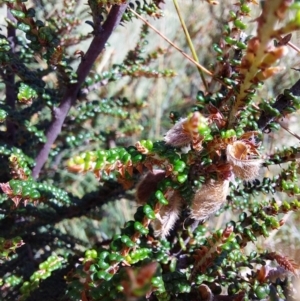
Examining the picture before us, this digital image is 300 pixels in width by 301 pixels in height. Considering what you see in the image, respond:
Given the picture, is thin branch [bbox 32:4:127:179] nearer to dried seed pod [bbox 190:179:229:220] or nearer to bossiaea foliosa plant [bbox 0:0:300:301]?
bossiaea foliosa plant [bbox 0:0:300:301]

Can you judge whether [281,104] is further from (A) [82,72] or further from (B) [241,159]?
(A) [82,72]

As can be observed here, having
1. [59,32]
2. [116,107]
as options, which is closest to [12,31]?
[59,32]

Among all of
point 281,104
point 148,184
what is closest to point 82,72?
point 148,184

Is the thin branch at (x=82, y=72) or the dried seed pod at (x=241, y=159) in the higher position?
the thin branch at (x=82, y=72)

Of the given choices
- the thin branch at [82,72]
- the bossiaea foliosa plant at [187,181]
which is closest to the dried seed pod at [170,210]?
the bossiaea foliosa plant at [187,181]

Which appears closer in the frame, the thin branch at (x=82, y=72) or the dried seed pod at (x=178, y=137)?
the dried seed pod at (x=178, y=137)

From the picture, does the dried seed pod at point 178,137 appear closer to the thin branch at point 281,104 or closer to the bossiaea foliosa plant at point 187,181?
the bossiaea foliosa plant at point 187,181
